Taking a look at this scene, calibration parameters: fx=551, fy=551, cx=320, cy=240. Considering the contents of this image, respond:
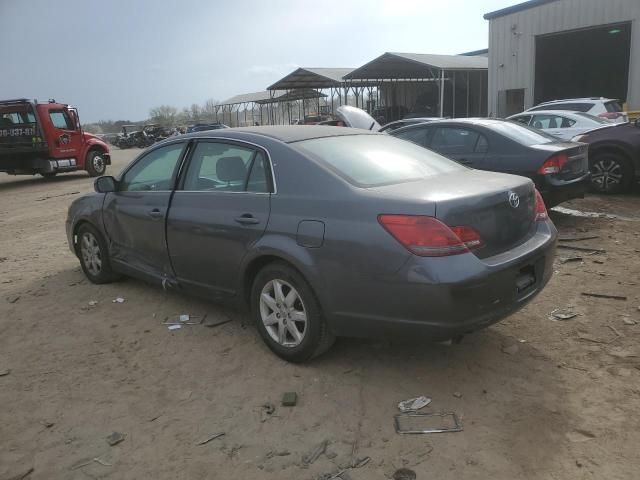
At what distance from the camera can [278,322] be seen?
11.9 ft

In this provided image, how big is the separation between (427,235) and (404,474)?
3.88ft

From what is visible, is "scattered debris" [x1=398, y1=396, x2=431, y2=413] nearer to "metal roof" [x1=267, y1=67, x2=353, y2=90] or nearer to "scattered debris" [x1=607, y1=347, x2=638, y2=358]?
"scattered debris" [x1=607, y1=347, x2=638, y2=358]

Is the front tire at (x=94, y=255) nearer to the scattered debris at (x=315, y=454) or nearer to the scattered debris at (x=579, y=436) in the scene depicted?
the scattered debris at (x=315, y=454)

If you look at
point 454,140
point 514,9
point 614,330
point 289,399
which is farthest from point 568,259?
point 514,9

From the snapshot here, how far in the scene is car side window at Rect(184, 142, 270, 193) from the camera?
3.77m

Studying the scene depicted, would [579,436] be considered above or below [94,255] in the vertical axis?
below

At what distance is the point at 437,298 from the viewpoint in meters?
2.89

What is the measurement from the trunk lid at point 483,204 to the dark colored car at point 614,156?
576 cm

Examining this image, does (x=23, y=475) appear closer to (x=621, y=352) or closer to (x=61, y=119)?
(x=621, y=352)

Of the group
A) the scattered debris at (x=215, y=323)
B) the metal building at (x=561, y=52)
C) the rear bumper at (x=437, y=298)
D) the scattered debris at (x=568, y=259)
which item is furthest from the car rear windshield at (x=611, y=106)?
the scattered debris at (x=215, y=323)

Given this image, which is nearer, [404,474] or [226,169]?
[404,474]

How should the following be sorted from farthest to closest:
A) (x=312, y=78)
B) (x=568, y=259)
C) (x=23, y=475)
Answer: (x=312, y=78) < (x=568, y=259) < (x=23, y=475)

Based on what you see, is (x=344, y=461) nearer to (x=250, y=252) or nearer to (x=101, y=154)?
(x=250, y=252)

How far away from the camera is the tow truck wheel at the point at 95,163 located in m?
17.6
